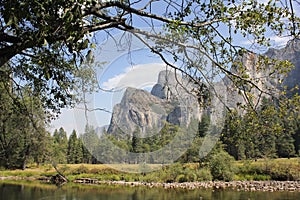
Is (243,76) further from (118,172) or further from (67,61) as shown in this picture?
(118,172)

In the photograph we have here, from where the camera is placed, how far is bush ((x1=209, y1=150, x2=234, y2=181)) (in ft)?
63.1

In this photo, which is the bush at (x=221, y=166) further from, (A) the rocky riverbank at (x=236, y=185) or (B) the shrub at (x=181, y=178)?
(B) the shrub at (x=181, y=178)

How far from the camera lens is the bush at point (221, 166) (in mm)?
19234

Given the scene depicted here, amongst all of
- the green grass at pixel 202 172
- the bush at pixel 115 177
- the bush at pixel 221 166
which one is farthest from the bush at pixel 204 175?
the bush at pixel 115 177

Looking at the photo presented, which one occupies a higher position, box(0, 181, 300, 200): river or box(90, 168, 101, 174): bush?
box(90, 168, 101, 174): bush

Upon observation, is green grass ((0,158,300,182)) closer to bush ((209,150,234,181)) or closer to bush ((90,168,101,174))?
bush ((209,150,234,181))

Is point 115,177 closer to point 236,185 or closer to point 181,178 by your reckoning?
point 181,178

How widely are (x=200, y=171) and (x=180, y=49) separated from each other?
17.7 metres

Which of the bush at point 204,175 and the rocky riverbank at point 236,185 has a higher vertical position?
the bush at point 204,175

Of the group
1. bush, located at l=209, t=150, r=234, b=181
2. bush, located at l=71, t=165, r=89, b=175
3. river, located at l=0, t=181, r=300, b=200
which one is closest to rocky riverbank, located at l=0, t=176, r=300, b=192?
bush, located at l=209, t=150, r=234, b=181

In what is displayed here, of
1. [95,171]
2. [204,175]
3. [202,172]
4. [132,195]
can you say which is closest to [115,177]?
[95,171]

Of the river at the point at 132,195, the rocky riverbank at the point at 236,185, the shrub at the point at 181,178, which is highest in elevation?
the shrub at the point at 181,178

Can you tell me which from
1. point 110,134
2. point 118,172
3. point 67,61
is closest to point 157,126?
point 110,134

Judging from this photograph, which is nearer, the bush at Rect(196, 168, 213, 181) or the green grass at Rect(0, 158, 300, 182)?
the green grass at Rect(0, 158, 300, 182)
